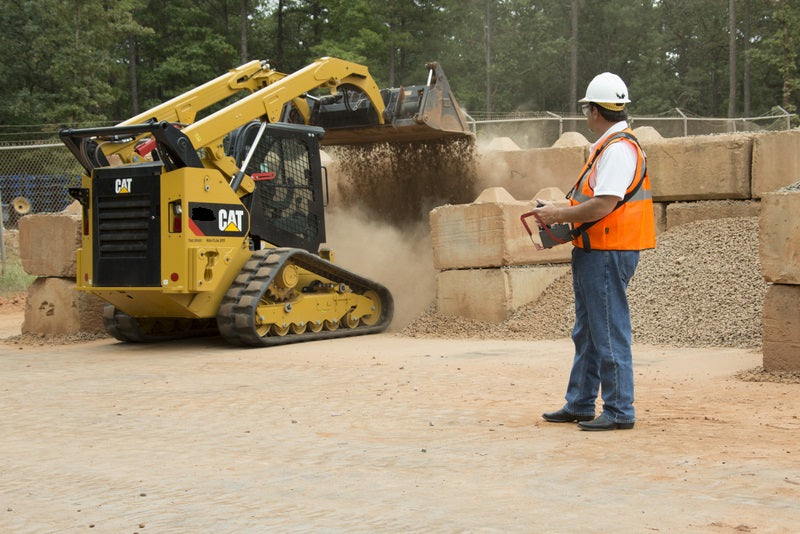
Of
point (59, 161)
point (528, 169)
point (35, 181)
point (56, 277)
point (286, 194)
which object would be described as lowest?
point (56, 277)

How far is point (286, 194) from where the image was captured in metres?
12.8

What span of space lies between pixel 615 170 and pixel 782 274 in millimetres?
2750

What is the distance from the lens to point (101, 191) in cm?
1166

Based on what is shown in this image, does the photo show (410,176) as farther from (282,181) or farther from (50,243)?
(50,243)

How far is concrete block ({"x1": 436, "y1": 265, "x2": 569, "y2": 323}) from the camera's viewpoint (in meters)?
12.6

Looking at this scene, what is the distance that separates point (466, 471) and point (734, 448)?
1.51 m

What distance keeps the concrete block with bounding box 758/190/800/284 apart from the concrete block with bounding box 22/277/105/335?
872 cm

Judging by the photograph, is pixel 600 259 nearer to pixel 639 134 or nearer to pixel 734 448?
pixel 734 448

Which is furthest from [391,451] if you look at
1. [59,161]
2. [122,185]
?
[59,161]

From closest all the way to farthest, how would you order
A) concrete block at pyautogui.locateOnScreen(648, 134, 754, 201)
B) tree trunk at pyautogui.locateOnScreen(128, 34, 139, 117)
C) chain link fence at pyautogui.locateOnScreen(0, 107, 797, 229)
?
concrete block at pyautogui.locateOnScreen(648, 134, 754, 201), chain link fence at pyautogui.locateOnScreen(0, 107, 797, 229), tree trunk at pyautogui.locateOnScreen(128, 34, 139, 117)

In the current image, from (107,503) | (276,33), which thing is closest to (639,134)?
(107,503)

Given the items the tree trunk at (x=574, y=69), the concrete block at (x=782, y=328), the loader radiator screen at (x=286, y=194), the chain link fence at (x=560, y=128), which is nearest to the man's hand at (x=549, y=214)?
the concrete block at (x=782, y=328)

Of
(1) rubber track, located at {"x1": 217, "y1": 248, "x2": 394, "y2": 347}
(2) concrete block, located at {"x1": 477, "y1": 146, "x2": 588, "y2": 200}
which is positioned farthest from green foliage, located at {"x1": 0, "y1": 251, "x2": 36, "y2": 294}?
(2) concrete block, located at {"x1": 477, "y1": 146, "x2": 588, "y2": 200}

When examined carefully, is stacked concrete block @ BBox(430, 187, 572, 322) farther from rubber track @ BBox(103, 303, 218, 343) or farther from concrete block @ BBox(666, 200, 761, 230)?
rubber track @ BBox(103, 303, 218, 343)
